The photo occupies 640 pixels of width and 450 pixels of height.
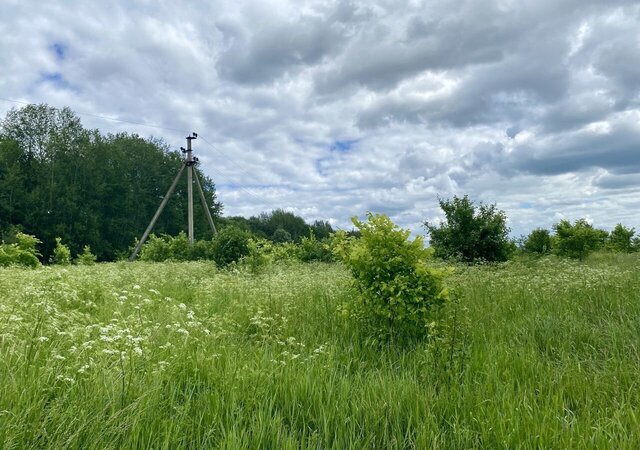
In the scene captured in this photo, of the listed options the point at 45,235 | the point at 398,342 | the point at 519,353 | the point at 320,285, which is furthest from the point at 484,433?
the point at 45,235

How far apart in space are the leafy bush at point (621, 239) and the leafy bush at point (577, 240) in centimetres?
810

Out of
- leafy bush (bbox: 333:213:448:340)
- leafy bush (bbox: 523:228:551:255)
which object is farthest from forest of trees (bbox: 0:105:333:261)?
leafy bush (bbox: 333:213:448:340)

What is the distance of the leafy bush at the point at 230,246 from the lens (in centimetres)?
1795

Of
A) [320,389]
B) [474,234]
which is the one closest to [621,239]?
[474,234]

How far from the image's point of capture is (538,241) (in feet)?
92.4

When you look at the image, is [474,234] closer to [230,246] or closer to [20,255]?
[230,246]

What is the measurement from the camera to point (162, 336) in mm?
4750

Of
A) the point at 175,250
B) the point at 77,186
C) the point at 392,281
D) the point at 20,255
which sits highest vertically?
the point at 77,186

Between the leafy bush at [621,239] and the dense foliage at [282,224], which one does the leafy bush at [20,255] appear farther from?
the dense foliage at [282,224]

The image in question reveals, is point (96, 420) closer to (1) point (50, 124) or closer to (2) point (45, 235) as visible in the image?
(2) point (45, 235)

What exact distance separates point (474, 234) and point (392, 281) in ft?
46.9

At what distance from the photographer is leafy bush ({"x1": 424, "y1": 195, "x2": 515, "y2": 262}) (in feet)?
61.1

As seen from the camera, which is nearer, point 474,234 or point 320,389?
point 320,389

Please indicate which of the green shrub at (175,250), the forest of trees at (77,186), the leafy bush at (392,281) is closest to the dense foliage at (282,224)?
the forest of trees at (77,186)
